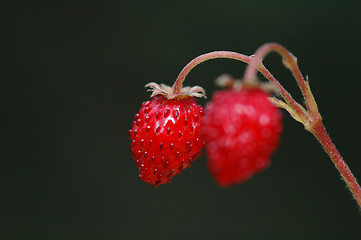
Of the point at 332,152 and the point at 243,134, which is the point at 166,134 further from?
the point at 332,152

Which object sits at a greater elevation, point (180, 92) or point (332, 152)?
point (180, 92)

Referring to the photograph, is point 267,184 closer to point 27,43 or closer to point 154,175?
point 27,43

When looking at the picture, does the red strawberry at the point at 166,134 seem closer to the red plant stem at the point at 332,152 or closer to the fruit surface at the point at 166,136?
the fruit surface at the point at 166,136

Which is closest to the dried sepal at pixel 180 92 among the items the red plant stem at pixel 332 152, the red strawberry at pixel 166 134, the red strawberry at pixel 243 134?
the red strawberry at pixel 166 134

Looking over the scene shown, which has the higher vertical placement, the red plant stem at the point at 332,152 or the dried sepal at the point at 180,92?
the dried sepal at the point at 180,92

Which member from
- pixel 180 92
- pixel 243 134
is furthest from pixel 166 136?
pixel 243 134

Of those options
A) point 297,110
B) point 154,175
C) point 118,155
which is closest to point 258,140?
point 297,110

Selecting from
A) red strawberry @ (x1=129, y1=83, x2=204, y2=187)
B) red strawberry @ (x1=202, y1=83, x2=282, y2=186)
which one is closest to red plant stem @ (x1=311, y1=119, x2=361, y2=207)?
red strawberry @ (x1=202, y1=83, x2=282, y2=186)

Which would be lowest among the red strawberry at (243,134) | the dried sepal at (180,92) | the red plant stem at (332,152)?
the red plant stem at (332,152)
